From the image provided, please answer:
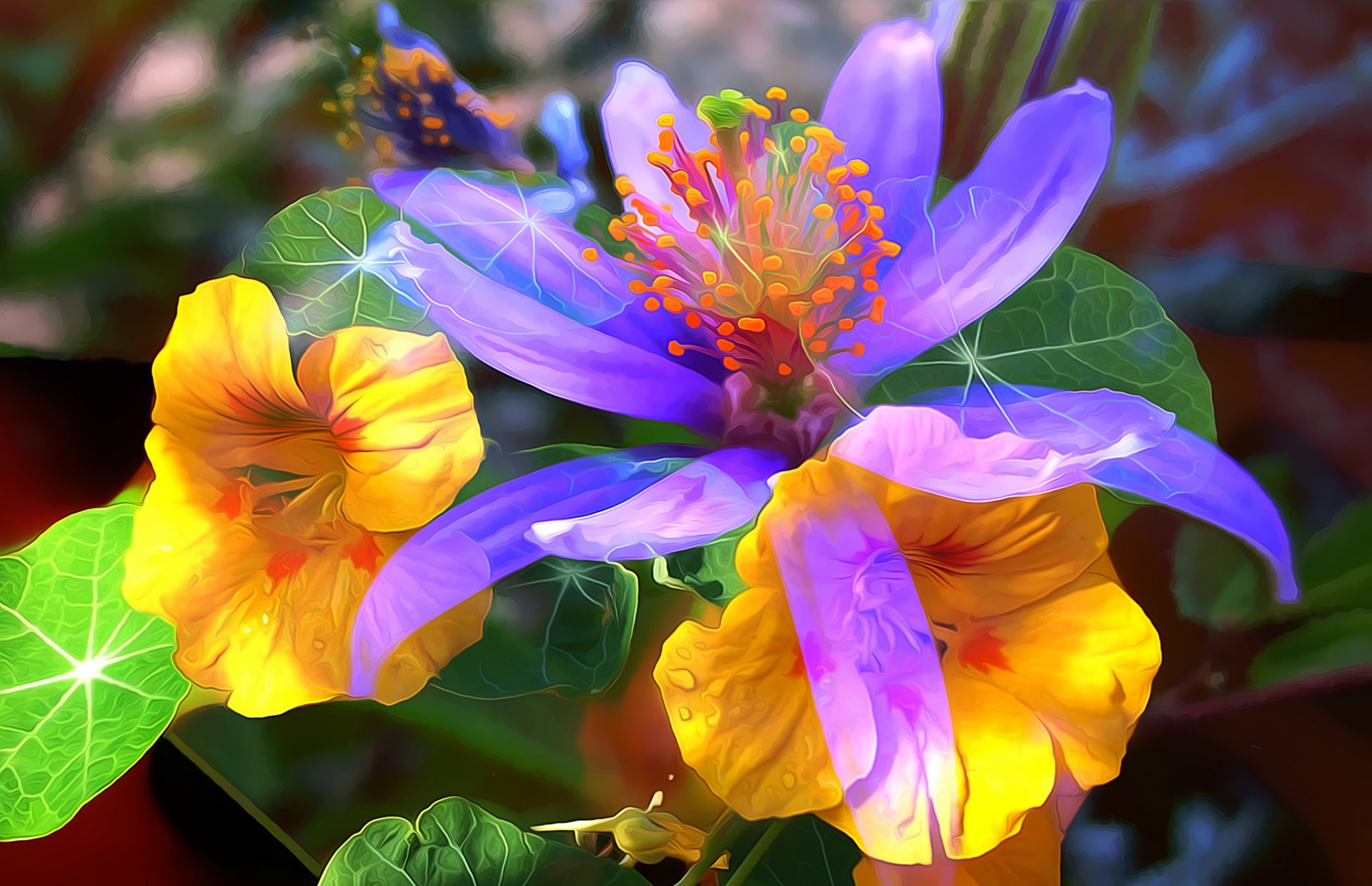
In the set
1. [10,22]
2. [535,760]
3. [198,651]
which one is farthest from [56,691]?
[10,22]

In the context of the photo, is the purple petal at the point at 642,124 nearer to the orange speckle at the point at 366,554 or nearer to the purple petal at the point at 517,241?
the purple petal at the point at 517,241

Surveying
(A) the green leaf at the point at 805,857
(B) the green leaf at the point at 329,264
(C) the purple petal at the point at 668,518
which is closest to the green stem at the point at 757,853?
(A) the green leaf at the point at 805,857

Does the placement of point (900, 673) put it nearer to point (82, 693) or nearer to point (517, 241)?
point (517, 241)

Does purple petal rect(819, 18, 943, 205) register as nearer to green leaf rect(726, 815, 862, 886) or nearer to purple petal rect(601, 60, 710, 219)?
purple petal rect(601, 60, 710, 219)

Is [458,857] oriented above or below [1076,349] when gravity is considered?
below

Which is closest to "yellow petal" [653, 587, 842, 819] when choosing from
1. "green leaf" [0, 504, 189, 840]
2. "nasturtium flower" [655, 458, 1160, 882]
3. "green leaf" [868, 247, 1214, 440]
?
"nasturtium flower" [655, 458, 1160, 882]

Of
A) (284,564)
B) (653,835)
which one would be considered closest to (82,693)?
(284,564)
